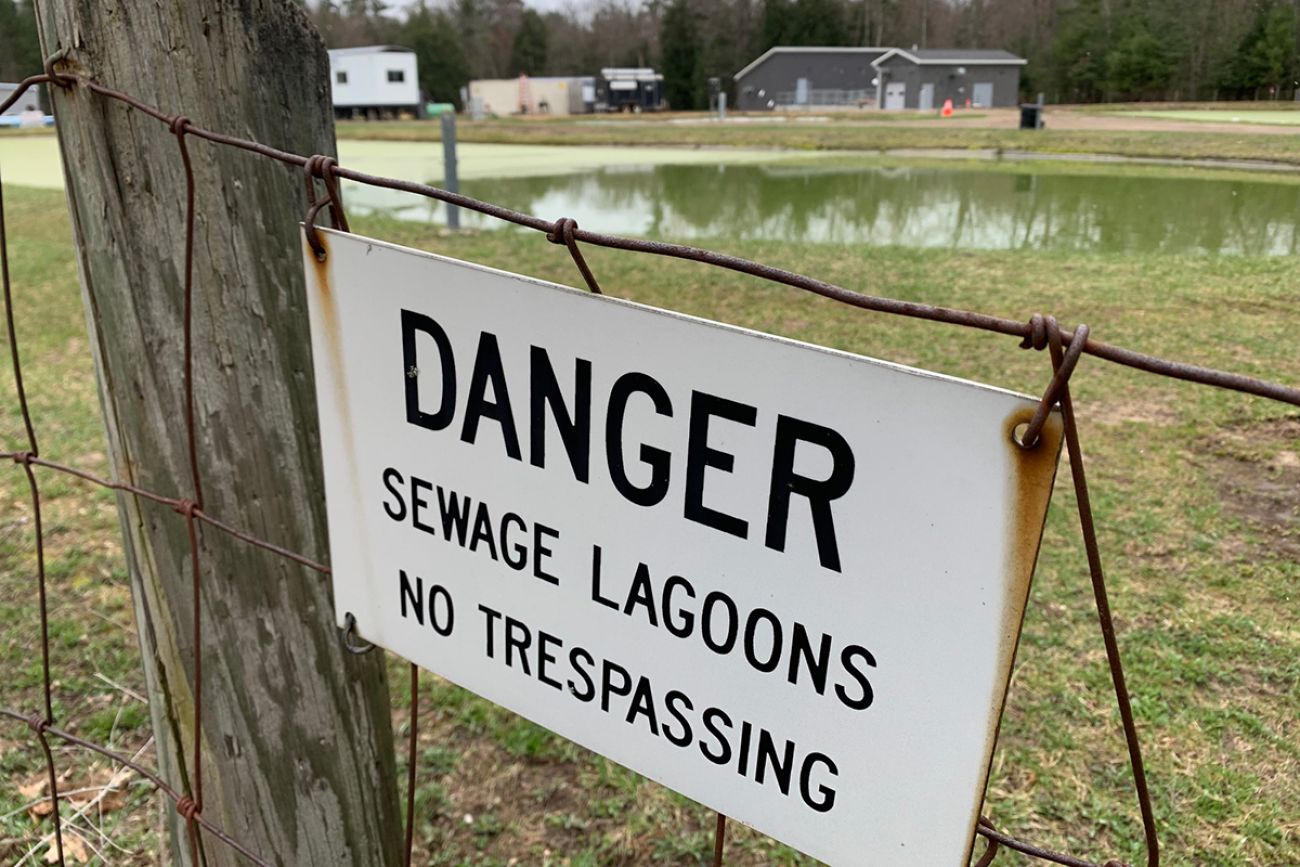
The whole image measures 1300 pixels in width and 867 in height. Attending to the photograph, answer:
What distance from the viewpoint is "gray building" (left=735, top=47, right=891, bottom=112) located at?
2361 cm

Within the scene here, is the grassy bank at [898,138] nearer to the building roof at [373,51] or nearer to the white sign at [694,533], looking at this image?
the white sign at [694,533]

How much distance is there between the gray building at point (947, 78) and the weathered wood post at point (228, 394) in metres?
5.88

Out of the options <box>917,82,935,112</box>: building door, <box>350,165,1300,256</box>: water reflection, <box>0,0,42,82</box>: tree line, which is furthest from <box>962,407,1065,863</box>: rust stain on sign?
<box>917,82,935,112</box>: building door

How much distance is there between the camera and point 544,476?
0.73 metres

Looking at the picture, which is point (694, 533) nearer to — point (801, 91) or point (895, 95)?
point (895, 95)

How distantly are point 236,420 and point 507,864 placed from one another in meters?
1.05

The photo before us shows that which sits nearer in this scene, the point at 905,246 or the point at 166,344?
the point at 166,344

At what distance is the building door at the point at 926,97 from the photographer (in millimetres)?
Answer: 17156

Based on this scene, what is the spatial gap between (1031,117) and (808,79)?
20.5 metres

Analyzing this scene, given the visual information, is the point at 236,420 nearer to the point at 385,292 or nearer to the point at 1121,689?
the point at 385,292

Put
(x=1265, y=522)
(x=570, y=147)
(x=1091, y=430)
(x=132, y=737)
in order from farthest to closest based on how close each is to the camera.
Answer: (x=570, y=147), (x=1091, y=430), (x=1265, y=522), (x=132, y=737)

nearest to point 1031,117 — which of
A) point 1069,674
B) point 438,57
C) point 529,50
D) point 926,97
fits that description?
point 1069,674

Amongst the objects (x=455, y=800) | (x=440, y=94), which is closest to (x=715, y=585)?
(x=455, y=800)

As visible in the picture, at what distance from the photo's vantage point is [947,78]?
1524 cm
